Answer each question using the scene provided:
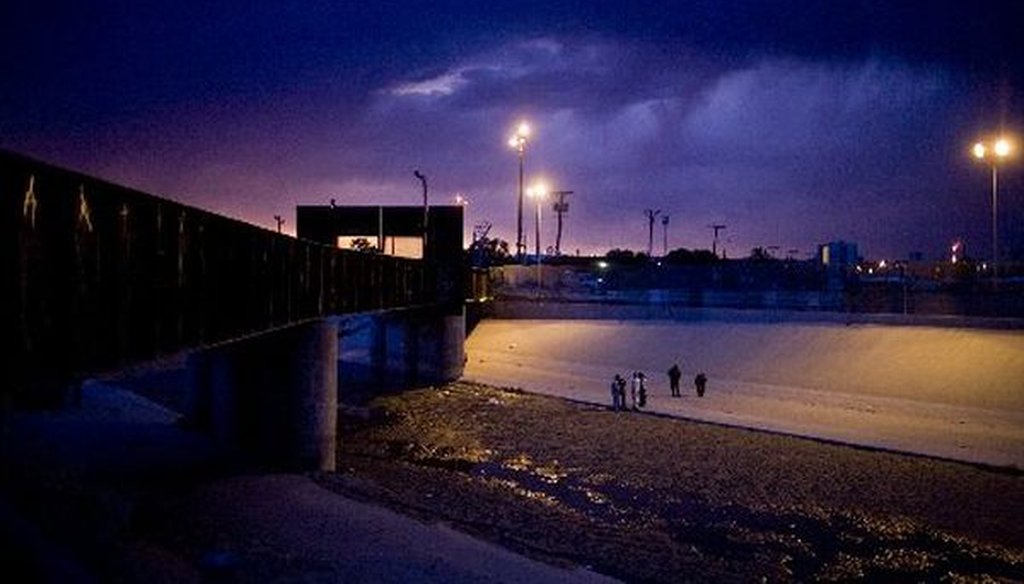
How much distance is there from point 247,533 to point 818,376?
29541 millimetres

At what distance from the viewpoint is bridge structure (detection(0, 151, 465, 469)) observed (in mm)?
10969

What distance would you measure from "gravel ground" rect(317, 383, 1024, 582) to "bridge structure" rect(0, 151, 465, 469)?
3.55m

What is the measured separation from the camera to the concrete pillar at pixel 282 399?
26047 mm

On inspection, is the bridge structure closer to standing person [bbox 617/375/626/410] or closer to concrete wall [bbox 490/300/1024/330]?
standing person [bbox 617/375/626/410]

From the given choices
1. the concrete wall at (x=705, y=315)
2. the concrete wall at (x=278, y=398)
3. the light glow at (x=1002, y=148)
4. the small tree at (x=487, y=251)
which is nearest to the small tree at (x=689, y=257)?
the small tree at (x=487, y=251)

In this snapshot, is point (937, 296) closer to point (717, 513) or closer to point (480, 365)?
point (480, 365)

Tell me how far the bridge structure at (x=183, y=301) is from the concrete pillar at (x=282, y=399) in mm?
43

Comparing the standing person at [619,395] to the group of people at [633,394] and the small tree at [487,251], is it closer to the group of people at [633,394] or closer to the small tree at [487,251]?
the group of people at [633,394]

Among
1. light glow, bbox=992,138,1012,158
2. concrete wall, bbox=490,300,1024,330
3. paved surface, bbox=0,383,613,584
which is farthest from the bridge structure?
light glow, bbox=992,138,1012,158

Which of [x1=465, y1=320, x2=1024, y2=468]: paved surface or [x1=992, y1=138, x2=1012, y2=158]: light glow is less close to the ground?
[x1=992, y1=138, x2=1012, y2=158]: light glow

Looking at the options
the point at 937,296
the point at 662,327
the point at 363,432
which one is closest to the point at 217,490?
the point at 363,432

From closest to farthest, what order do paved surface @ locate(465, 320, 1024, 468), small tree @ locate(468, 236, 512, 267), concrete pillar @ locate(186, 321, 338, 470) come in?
1. concrete pillar @ locate(186, 321, 338, 470)
2. paved surface @ locate(465, 320, 1024, 468)
3. small tree @ locate(468, 236, 512, 267)

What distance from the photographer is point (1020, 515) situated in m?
20.7

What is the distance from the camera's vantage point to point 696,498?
74.6ft
